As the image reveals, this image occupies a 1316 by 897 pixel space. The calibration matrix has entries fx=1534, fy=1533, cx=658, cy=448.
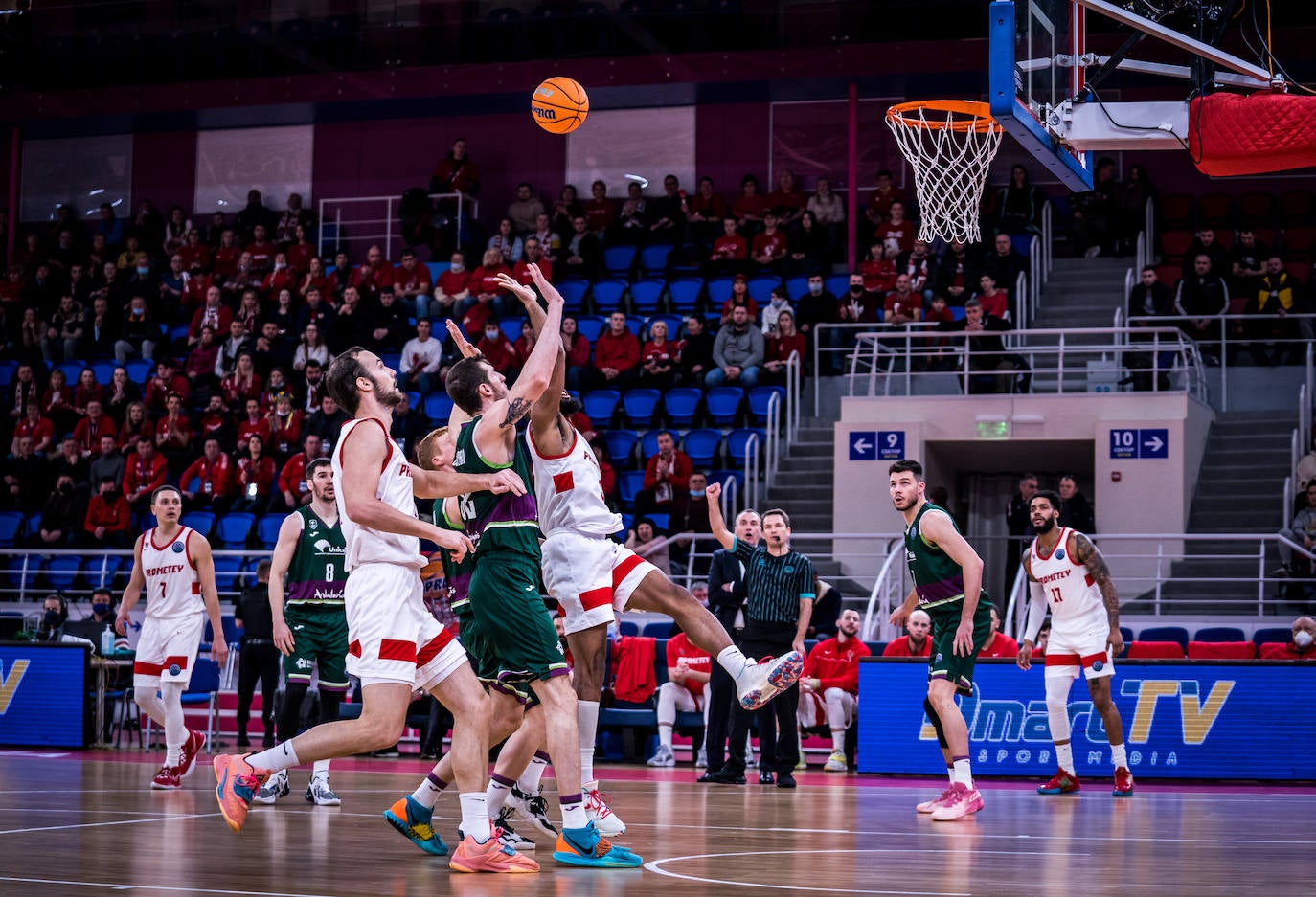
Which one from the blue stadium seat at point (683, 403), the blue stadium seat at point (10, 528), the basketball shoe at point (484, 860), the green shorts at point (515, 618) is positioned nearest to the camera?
the basketball shoe at point (484, 860)

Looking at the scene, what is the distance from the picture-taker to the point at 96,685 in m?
16.3

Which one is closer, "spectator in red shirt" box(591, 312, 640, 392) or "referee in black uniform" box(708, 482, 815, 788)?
"referee in black uniform" box(708, 482, 815, 788)

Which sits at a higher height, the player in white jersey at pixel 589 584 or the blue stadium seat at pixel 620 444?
the blue stadium seat at pixel 620 444

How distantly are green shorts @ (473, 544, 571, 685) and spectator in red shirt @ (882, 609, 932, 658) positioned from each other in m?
7.43

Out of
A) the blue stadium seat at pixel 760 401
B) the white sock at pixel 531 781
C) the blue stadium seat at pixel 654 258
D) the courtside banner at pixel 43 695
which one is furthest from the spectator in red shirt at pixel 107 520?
the white sock at pixel 531 781

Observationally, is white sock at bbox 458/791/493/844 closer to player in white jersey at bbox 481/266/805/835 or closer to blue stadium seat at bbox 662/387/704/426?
player in white jersey at bbox 481/266/805/835

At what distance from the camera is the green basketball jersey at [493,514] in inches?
277

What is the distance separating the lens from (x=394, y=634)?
682 cm

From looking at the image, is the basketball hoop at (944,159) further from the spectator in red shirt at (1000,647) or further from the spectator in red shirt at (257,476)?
the spectator in red shirt at (257,476)

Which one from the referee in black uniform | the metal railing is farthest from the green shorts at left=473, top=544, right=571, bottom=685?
the metal railing

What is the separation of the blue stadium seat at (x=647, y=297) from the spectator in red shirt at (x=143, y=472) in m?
7.21

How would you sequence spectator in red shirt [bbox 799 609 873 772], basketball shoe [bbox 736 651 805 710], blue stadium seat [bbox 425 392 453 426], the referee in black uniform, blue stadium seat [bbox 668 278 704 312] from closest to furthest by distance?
basketball shoe [bbox 736 651 805 710] < the referee in black uniform < spectator in red shirt [bbox 799 609 873 772] < blue stadium seat [bbox 425 392 453 426] < blue stadium seat [bbox 668 278 704 312]

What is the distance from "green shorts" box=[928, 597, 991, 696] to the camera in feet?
33.1

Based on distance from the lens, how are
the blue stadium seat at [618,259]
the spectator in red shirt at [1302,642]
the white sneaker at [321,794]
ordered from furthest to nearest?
1. the blue stadium seat at [618,259]
2. the spectator in red shirt at [1302,642]
3. the white sneaker at [321,794]
